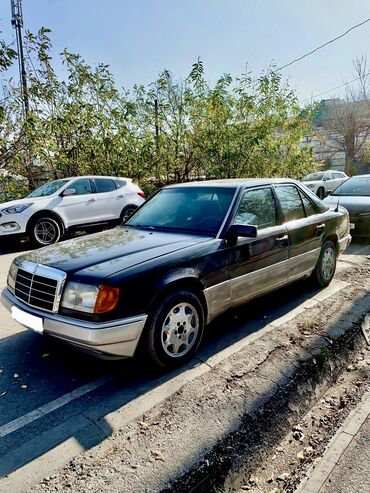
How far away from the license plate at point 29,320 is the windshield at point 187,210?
1.56m

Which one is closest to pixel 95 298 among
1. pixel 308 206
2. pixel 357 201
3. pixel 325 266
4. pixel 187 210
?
pixel 187 210

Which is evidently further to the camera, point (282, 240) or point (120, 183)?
point (120, 183)

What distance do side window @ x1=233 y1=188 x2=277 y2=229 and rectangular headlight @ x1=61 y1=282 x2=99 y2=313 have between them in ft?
5.48

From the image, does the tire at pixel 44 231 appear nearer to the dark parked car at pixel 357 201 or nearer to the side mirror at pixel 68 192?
the side mirror at pixel 68 192

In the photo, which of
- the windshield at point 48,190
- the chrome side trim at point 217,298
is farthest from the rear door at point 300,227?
the windshield at point 48,190

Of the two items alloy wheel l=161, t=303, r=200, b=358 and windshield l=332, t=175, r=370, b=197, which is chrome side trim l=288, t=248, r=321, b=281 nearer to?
alloy wheel l=161, t=303, r=200, b=358

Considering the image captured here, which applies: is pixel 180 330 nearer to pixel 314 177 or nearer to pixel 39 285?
pixel 39 285

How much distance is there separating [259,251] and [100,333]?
1.91m

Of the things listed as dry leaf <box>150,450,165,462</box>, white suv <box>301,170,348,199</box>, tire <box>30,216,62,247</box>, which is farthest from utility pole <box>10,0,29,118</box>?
white suv <box>301,170,348,199</box>

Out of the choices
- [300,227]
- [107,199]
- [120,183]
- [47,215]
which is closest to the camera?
[300,227]

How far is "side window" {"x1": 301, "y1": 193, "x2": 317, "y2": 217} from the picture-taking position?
4754mm

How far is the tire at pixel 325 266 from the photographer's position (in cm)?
493

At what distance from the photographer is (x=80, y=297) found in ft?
8.84

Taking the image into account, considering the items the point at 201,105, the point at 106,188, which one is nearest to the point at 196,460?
the point at 106,188
